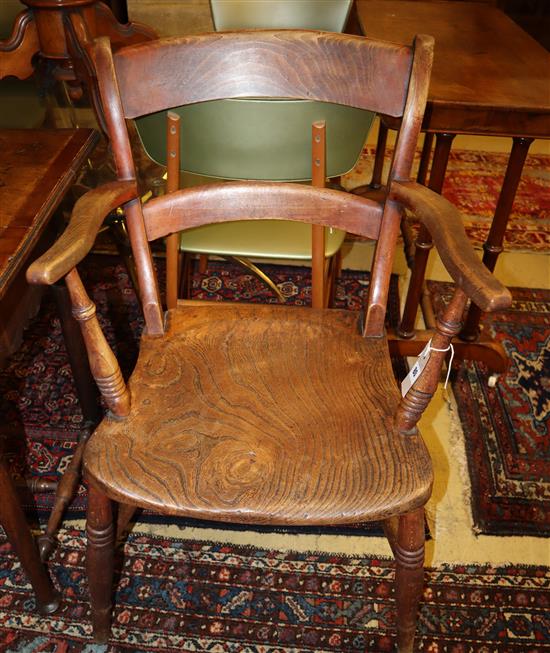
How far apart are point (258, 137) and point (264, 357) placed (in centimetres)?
45

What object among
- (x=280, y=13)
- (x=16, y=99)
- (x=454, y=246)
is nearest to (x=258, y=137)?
(x=454, y=246)

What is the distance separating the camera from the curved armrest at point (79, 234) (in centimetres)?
80

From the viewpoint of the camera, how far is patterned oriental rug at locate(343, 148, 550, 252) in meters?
2.56

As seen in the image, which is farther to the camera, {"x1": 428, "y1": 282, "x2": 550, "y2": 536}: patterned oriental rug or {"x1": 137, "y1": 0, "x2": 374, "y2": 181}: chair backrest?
{"x1": 428, "y1": 282, "x2": 550, "y2": 536}: patterned oriental rug

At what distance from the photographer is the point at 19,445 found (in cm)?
165

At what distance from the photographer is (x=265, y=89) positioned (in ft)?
3.63

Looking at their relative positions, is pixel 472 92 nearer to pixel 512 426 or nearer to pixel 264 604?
pixel 512 426

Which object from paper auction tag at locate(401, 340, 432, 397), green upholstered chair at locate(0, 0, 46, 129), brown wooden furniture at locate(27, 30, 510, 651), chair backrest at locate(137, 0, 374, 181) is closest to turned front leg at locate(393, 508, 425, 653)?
brown wooden furniture at locate(27, 30, 510, 651)

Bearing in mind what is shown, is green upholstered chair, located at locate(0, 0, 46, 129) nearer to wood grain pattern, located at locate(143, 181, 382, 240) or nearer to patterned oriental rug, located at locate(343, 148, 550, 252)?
wood grain pattern, located at locate(143, 181, 382, 240)

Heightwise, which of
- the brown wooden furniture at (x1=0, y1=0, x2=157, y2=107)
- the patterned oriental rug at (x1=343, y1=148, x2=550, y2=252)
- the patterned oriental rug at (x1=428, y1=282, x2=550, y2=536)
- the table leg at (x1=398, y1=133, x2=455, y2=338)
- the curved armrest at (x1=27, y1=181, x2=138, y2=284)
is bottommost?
the patterned oriental rug at (x1=428, y1=282, x2=550, y2=536)

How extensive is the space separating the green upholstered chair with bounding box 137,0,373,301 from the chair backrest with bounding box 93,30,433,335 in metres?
0.11

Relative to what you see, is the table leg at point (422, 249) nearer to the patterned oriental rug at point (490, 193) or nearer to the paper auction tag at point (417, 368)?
the paper auction tag at point (417, 368)

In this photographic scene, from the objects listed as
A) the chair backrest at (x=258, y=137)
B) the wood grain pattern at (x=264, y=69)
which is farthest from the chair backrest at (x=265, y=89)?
the chair backrest at (x=258, y=137)

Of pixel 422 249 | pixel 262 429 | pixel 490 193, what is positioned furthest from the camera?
pixel 490 193
